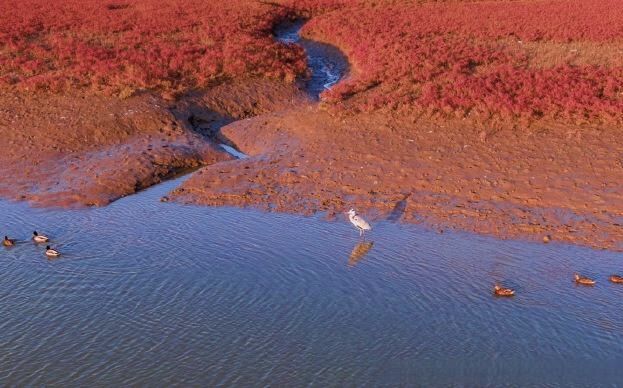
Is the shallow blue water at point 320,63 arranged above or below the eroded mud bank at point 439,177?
above

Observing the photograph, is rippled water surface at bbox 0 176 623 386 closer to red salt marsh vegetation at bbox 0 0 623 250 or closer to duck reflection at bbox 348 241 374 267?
duck reflection at bbox 348 241 374 267

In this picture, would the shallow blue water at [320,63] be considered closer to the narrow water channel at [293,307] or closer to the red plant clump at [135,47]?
the red plant clump at [135,47]

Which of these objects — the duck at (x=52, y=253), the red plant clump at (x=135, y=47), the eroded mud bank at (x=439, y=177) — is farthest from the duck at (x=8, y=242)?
the red plant clump at (x=135, y=47)

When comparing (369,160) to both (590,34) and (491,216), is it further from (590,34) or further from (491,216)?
(590,34)

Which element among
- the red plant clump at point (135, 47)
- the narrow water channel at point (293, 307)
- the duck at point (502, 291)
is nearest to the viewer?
the narrow water channel at point (293, 307)

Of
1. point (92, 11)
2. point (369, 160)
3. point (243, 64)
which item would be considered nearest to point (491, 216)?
point (369, 160)

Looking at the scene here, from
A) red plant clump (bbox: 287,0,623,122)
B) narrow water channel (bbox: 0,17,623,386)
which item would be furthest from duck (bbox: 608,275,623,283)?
red plant clump (bbox: 287,0,623,122)

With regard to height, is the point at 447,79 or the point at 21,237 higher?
the point at 447,79

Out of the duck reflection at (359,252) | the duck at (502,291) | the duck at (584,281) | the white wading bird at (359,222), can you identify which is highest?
the white wading bird at (359,222)
